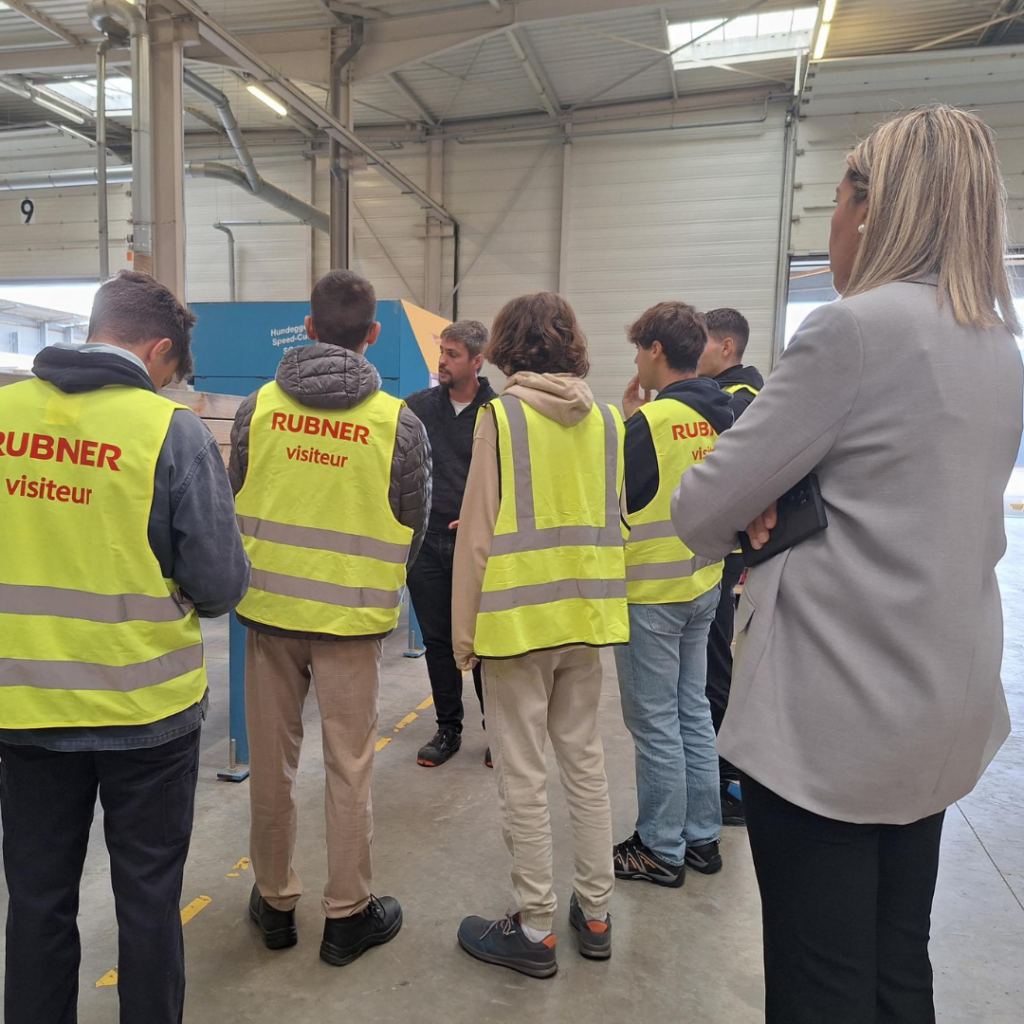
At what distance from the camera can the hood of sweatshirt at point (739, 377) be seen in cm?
289

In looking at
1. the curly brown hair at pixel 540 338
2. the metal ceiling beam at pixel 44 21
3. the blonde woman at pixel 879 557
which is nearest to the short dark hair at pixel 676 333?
the curly brown hair at pixel 540 338

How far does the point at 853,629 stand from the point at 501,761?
3.64 feet

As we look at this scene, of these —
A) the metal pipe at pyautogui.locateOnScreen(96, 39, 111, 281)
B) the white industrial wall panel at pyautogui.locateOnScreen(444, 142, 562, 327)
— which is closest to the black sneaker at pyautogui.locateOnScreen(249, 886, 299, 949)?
the metal pipe at pyautogui.locateOnScreen(96, 39, 111, 281)

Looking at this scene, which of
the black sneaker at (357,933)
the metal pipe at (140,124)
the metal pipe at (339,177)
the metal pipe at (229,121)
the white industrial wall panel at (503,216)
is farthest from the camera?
the white industrial wall panel at (503,216)

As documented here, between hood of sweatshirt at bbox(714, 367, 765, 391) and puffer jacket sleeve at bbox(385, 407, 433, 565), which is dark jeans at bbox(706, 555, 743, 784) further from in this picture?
puffer jacket sleeve at bbox(385, 407, 433, 565)

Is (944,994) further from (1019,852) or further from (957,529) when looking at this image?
(957,529)

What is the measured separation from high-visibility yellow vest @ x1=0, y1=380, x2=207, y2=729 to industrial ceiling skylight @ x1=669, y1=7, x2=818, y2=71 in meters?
7.29

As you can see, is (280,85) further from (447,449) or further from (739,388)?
(739,388)

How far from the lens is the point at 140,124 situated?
498 cm

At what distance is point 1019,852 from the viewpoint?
99.4 inches

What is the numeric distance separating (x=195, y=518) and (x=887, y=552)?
1093 mm

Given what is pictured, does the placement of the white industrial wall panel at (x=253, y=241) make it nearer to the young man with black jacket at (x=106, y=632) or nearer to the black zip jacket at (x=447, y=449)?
the black zip jacket at (x=447, y=449)

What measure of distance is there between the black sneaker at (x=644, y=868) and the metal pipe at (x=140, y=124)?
4.81m

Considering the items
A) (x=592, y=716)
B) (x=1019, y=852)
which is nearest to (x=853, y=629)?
(x=592, y=716)
